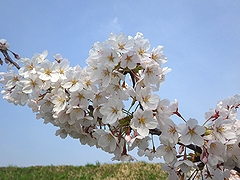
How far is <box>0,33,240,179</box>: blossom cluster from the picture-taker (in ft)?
3.85

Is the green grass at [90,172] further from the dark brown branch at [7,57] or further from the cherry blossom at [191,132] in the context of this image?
the cherry blossom at [191,132]

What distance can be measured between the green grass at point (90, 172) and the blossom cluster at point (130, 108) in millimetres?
5327

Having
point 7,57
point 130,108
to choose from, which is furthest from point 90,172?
point 130,108

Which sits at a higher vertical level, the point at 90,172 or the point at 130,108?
the point at 90,172

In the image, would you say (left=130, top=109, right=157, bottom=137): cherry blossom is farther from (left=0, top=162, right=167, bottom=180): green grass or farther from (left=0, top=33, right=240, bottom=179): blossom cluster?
(left=0, top=162, right=167, bottom=180): green grass

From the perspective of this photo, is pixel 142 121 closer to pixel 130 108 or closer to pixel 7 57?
pixel 130 108

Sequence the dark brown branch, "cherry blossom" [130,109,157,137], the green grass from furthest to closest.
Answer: the green grass
the dark brown branch
"cherry blossom" [130,109,157,137]

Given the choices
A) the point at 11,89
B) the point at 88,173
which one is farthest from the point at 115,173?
the point at 11,89

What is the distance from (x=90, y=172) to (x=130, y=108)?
649 centimetres

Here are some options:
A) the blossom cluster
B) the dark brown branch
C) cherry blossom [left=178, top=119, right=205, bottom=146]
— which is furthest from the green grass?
cherry blossom [left=178, top=119, right=205, bottom=146]

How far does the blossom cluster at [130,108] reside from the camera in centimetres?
117

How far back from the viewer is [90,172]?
24.1ft

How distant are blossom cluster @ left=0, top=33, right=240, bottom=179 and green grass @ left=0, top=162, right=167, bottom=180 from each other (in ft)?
17.5

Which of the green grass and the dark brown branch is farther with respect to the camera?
the green grass
